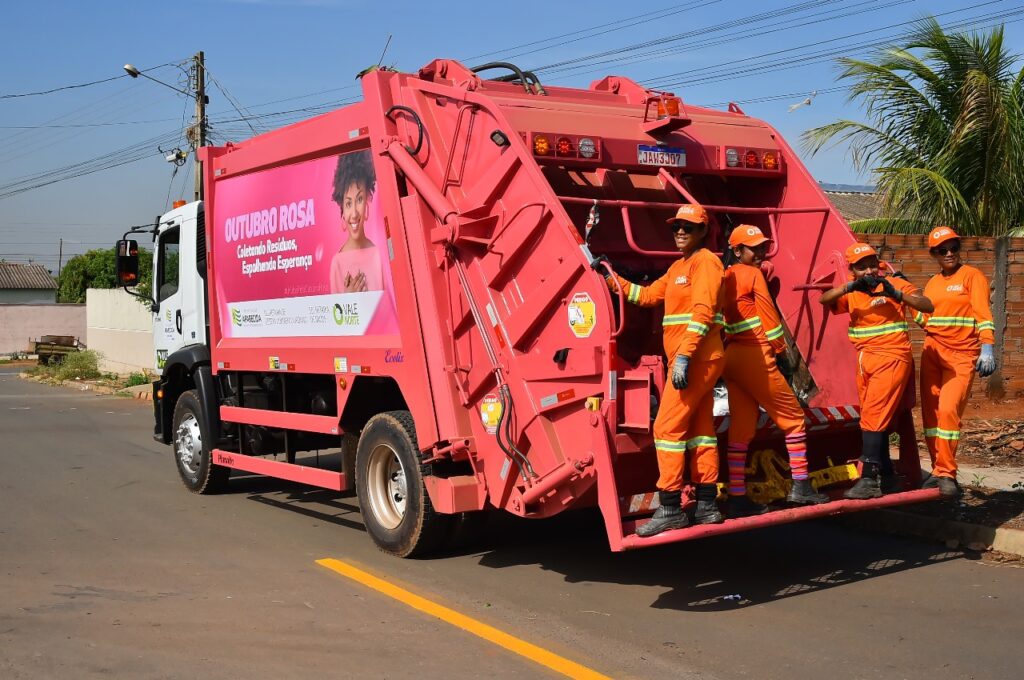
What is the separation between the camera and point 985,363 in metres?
7.09

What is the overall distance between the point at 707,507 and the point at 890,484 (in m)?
1.58

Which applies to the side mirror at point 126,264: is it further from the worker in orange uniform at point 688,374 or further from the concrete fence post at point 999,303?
the concrete fence post at point 999,303

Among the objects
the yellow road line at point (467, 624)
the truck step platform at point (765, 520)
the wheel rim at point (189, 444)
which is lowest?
the yellow road line at point (467, 624)

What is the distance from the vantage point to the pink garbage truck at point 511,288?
6.07m

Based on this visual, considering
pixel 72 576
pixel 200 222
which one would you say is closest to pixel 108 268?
pixel 200 222

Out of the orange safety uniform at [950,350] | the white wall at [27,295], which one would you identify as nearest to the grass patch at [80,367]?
the orange safety uniform at [950,350]

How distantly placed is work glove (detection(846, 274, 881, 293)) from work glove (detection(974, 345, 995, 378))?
1011 millimetres

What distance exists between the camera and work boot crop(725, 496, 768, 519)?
6.25 meters

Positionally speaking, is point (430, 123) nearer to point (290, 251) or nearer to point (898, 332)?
point (290, 251)

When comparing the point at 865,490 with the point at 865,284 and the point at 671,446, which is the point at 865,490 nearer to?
the point at 865,284

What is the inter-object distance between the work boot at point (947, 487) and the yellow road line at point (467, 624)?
2957 millimetres

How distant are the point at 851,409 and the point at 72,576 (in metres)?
4.91

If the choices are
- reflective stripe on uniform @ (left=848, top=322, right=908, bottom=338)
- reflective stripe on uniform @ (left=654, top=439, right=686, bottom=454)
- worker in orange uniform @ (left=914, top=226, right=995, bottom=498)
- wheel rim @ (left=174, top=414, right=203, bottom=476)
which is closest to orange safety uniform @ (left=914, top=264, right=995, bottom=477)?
worker in orange uniform @ (left=914, top=226, right=995, bottom=498)

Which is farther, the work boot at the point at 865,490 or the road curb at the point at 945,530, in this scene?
the road curb at the point at 945,530
